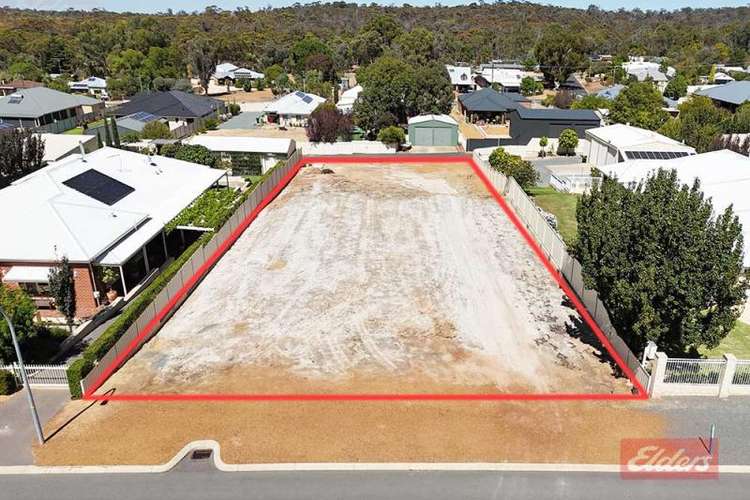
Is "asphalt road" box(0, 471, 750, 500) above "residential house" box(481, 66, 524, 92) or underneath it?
underneath

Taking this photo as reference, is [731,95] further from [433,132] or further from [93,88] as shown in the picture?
[93,88]

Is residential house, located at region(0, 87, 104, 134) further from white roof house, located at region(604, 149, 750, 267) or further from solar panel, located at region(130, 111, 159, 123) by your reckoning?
white roof house, located at region(604, 149, 750, 267)

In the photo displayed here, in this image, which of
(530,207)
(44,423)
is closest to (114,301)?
(44,423)

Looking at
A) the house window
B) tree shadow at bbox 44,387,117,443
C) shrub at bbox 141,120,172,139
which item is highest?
shrub at bbox 141,120,172,139

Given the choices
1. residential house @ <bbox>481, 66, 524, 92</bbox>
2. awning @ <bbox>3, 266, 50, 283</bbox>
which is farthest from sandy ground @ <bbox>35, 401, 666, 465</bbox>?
residential house @ <bbox>481, 66, 524, 92</bbox>

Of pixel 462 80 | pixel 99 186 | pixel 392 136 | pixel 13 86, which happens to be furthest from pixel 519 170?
pixel 13 86
